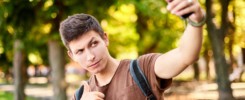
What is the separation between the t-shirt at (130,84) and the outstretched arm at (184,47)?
0.04 meters

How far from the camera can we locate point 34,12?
9930mm

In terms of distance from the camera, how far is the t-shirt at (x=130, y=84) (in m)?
2.52

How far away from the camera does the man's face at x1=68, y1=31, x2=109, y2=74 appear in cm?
261

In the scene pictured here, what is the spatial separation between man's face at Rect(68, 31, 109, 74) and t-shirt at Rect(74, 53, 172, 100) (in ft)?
0.33

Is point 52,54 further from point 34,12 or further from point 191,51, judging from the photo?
point 191,51

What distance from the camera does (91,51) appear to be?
2.62 m

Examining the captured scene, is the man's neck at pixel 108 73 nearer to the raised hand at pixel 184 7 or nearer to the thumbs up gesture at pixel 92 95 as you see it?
the thumbs up gesture at pixel 92 95

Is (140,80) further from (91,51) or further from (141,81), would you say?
(91,51)

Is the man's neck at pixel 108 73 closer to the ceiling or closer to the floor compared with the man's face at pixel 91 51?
closer to the floor

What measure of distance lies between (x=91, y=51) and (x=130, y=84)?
27cm

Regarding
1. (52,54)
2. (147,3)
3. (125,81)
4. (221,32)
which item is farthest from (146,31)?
(125,81)

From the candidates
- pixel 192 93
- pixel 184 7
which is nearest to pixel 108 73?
pixel 184 7

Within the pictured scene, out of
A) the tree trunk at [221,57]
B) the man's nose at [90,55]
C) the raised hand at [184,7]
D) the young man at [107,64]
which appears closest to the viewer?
the raised hand at [184,7]

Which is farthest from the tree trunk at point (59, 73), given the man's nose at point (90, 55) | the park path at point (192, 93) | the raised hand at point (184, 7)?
the raised hand at point (184, 7)
